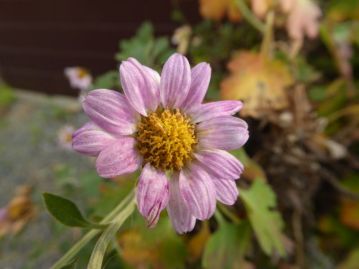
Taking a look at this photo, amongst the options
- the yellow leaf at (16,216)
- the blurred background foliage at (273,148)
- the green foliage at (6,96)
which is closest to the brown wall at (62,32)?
the green foliage at (6,96)

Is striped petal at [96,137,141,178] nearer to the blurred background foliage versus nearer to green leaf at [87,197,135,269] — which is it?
green leaf at [87,197,135,269]

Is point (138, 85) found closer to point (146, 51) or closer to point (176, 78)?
point (176, 78)

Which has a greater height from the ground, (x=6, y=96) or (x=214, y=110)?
(x=6, y=96)

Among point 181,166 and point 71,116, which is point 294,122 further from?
point 71,116

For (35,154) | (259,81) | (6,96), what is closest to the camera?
(259,81)

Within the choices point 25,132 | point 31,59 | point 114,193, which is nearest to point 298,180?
point 114,193

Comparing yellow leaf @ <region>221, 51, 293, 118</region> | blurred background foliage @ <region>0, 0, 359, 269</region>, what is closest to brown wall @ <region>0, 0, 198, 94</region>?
blurred background foliage @ <region>0, 0, 359, 269</region>

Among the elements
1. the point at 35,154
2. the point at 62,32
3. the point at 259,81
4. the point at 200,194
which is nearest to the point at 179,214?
the point at 200,194

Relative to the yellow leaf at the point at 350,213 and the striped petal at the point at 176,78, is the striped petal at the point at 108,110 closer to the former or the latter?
the striped petal at the point at 176,78

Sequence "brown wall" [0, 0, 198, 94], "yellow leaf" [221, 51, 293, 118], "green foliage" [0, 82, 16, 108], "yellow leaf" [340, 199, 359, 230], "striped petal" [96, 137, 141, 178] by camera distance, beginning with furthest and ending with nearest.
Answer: "green foliage" [0, 82, 16, 108], "brown wall" [0, 0, 198, 94], "yellow leaf" [340, 199, 359, 230], "yellow leaf" [221, 51, 293, 118], "striped petal" [96, 137, 141, 178]
